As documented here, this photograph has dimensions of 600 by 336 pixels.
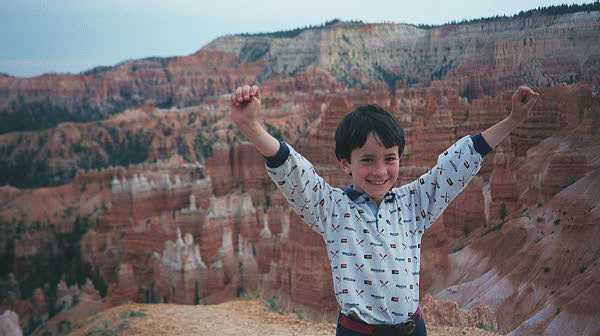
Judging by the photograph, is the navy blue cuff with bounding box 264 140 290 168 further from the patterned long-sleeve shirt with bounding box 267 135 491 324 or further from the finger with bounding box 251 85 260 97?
the finger with bounding box 251 85 260 97

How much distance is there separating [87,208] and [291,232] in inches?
1023

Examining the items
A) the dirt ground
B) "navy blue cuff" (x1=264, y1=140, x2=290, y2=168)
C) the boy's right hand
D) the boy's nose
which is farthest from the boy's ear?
the dirt ground

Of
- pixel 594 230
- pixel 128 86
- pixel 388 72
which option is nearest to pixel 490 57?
pixel 594 230

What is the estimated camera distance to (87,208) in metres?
36.4

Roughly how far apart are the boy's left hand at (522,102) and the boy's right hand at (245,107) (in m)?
1.08

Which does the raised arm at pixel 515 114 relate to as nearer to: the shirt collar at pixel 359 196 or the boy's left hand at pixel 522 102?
the boy's left hand at pixel 522 102

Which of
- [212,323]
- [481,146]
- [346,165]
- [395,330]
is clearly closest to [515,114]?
[481,146]

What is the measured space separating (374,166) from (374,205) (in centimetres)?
17

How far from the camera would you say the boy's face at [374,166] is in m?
2.46

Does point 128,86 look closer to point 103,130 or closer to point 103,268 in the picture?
point 103,130

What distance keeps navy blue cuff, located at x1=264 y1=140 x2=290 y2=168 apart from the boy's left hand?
0.98m

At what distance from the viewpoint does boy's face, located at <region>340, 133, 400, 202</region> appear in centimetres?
246

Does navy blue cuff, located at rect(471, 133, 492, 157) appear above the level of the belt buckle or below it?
above

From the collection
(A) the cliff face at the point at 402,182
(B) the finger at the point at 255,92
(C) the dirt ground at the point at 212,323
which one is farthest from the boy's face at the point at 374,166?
(A) the cliff face at the point at 402,182
